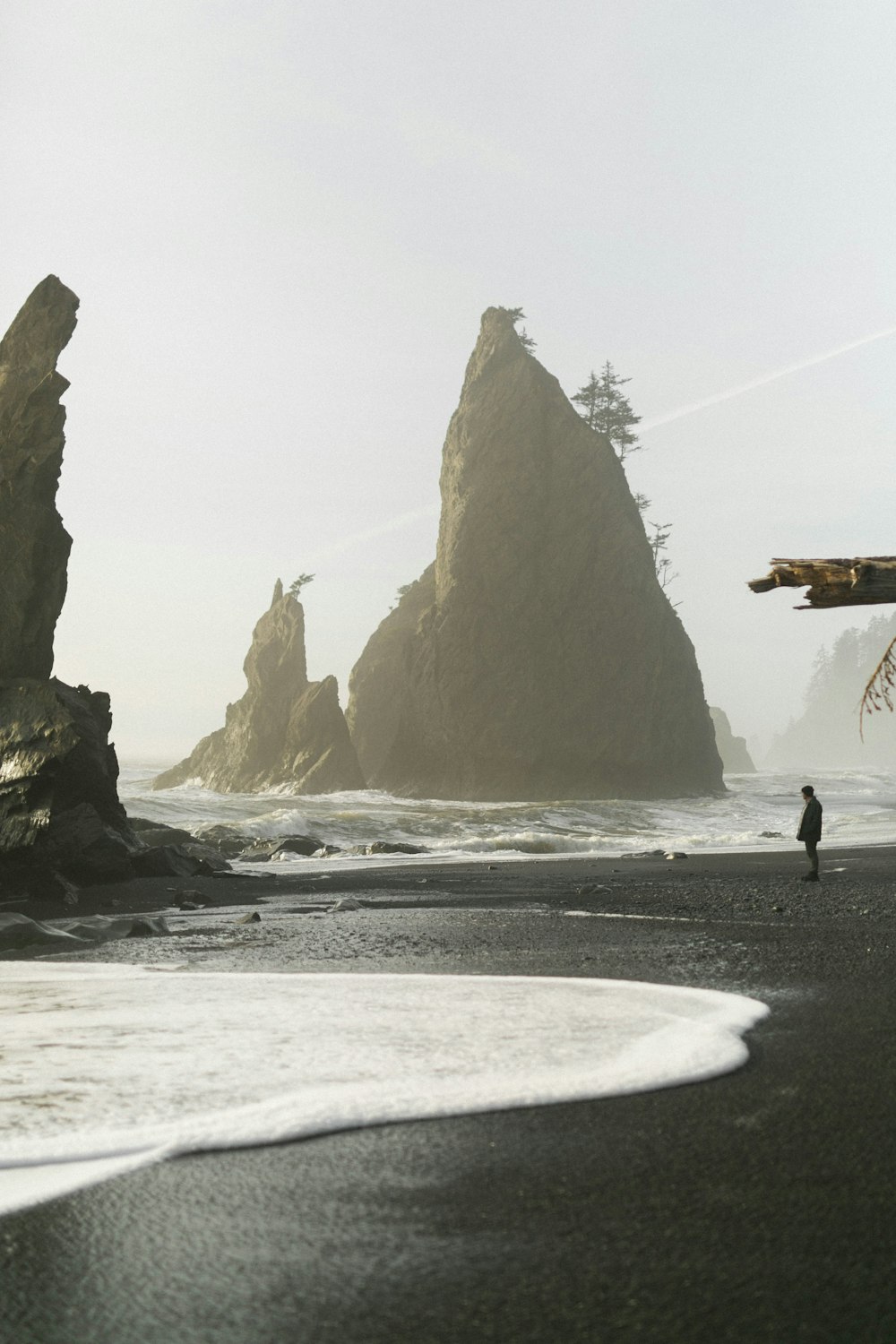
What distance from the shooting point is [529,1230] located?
2.51 metres

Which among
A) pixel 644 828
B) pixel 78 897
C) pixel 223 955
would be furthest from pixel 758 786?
pixel 223 955

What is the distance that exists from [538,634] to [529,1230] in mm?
53005

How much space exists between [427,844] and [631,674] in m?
33.5

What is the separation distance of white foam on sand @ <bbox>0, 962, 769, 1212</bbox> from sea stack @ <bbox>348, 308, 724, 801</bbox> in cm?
4683

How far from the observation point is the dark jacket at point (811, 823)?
45.0 feet

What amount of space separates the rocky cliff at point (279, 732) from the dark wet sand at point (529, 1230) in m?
51.2

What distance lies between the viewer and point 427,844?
24594 millimetres

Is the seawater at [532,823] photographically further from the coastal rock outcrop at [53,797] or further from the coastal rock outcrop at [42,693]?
the coastal rock outcrop at [42,693]

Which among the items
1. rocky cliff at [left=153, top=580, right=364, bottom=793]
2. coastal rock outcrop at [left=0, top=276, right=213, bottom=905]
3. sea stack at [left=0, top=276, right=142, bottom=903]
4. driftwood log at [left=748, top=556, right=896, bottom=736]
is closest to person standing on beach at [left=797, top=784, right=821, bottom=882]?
driftwood log at [left=748, top=556, right=896, bottom=736]

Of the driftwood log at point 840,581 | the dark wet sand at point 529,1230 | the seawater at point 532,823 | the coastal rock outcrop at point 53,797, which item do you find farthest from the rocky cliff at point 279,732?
the dark wet sand at point 529,1230

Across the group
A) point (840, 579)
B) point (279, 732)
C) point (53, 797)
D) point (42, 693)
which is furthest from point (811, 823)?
point (279, 732)

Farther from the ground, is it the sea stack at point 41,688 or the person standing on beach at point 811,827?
the sea stack at point 41,688

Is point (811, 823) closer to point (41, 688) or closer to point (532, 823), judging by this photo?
point (41, 688)

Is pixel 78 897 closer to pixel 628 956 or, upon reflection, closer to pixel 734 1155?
pixel 628 956
